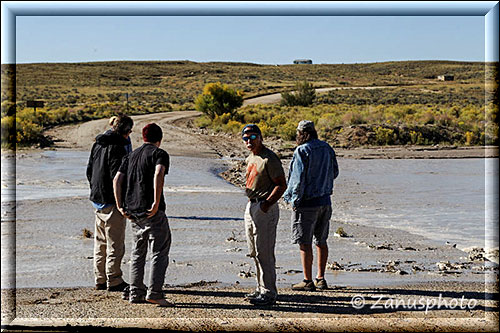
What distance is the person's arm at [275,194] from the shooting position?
6289mm

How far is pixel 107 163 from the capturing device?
22.6 ft

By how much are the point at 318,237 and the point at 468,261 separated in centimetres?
272

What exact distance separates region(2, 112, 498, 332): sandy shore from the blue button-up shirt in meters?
0.93

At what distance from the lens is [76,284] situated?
7.55m

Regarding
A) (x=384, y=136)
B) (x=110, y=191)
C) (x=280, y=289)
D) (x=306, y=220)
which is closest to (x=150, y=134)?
(x=110, y=191)

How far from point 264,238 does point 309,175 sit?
87 centimetres

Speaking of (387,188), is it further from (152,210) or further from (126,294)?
(152,210)

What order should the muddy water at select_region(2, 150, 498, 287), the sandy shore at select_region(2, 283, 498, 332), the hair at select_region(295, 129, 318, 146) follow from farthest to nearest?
the muddy water at select_region(2, 150, 498, 287)
the hair at select_region(295, 129, 318, 146)
the sandy shore at select_region(2, 283, 498, 332)

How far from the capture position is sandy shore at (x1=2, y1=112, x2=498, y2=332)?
570 cm

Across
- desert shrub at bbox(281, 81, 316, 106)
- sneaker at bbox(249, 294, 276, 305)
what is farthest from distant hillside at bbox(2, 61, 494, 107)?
sneaker at bbox(249, 294, 276, 305)

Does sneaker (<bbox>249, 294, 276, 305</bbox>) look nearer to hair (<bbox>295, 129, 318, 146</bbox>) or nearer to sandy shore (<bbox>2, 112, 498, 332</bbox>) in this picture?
sandy shore (<bbox>2, 112, 498, 332</bbox>)

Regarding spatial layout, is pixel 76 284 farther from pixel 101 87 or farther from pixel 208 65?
pixel 208 65

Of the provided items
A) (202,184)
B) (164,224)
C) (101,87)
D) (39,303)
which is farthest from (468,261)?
(101,87)

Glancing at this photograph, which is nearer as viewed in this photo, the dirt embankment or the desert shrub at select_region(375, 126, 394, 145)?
the dirt embankment
